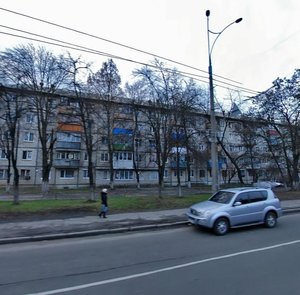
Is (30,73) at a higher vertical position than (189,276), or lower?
higher

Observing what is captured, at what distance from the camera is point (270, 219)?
10.9m

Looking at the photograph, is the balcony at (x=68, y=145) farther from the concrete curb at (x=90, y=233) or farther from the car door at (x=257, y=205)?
the car door at (x=257, y=205)

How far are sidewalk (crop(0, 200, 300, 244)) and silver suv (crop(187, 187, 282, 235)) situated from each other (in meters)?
1.70

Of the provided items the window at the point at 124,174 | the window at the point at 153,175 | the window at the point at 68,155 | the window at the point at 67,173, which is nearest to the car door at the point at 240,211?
the window at the point at 124,174

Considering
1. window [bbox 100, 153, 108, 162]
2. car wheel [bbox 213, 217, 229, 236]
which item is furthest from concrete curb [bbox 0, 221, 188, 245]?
window [bbox 100, 153, 108, 162]

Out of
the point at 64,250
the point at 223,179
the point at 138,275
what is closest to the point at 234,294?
the point at 138,275

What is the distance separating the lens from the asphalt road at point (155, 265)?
475 centimetres

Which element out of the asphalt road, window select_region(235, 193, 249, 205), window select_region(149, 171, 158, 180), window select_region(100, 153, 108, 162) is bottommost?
the asphalt road

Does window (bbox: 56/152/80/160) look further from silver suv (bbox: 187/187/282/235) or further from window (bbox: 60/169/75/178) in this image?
silver suv (bbox: 187/187/282/235)

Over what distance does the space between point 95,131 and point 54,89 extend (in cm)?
1060

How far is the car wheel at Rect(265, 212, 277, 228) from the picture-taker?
1083 cm

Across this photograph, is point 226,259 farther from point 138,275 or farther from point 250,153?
point 250,153

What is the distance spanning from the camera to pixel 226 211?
9.92 metres

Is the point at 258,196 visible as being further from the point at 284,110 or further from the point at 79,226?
the point at 284,110
